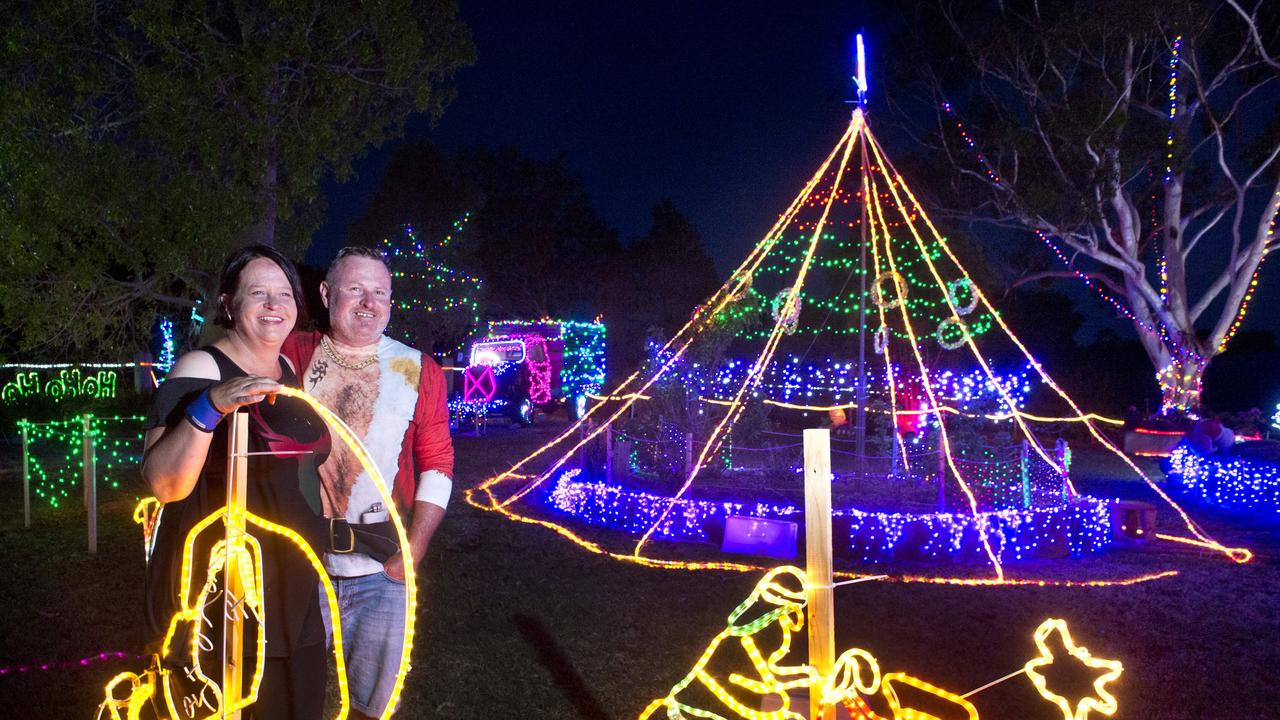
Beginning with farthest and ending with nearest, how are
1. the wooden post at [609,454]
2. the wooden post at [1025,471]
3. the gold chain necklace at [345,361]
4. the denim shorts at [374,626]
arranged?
1. the wooden post at [609,454]
2. the wooden post at [1025,471]
3. the gold chain necklace at [345,361]
4. the denim shorts at [374,626]

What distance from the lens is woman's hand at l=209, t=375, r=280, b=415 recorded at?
2023 mm

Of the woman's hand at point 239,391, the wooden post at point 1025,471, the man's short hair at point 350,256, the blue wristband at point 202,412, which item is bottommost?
the wooden post at point 1025,471

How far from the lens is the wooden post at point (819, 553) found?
261cm

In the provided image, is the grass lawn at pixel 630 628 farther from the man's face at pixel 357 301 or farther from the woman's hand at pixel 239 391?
the woman's hand at pixel 239 391

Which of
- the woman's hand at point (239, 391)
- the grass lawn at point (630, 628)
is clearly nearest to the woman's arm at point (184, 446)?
the woman's hand at point (239, 391)

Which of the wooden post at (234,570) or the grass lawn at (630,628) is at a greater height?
the wooden post at (234,570)

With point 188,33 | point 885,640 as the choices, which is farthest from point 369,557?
point 188,33

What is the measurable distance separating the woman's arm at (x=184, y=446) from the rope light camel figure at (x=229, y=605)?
0.21 feet

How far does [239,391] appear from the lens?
204cm

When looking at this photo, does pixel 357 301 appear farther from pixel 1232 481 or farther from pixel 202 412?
pixel 1232 481

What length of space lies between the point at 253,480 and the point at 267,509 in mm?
83

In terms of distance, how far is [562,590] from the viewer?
669 cm

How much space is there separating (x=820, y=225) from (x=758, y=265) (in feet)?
2.33

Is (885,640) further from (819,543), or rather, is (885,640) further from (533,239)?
(533,239)
